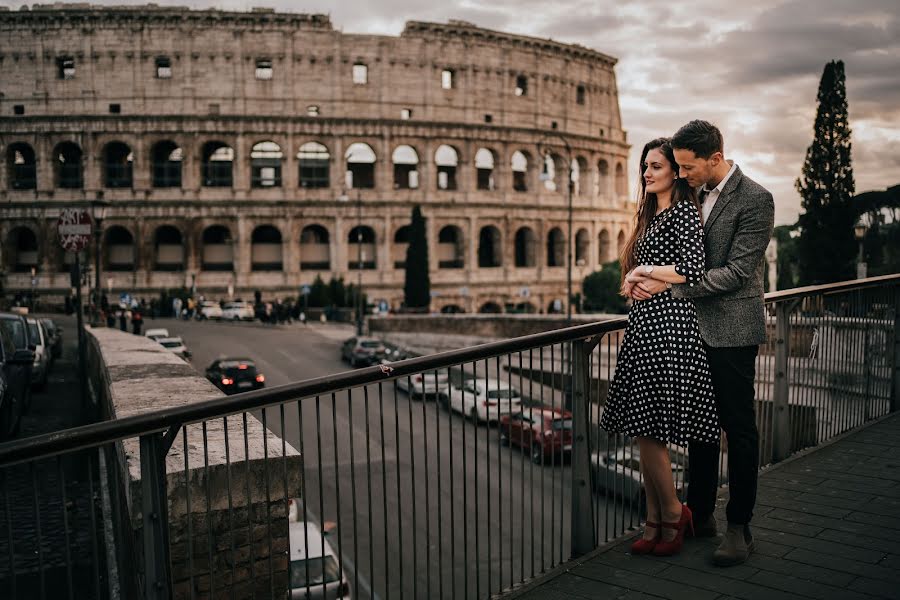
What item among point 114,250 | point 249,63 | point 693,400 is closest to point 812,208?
point 249,63

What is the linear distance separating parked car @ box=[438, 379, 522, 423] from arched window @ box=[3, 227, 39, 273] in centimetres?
A: 5652

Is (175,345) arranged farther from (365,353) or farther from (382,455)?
(382,455)

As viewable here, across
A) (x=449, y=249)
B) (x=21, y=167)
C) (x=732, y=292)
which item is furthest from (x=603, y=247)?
(x=732, y=292)

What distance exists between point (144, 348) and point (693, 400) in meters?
8.70

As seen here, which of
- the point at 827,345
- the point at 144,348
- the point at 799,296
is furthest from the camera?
the point at 144,348

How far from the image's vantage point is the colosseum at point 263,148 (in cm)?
5234

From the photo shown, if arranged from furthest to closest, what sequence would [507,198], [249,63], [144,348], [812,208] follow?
1. [507,198]
2. [249,63]
3. [812,208]
4. [144,348]

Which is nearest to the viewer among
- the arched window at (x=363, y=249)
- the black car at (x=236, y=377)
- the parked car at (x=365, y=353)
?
the black car at (x=236, y=377)

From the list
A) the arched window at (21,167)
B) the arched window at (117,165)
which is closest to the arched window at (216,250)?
the arched window at (117,165)

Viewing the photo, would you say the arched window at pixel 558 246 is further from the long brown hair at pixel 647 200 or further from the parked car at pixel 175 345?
Result: the long brown hair at pixel 647 200

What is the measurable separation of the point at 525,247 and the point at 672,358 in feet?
194

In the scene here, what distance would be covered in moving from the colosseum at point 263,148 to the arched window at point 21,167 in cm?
16

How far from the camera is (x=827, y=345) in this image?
645 cm

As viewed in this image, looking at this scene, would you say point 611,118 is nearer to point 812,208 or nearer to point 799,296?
point 812,208
